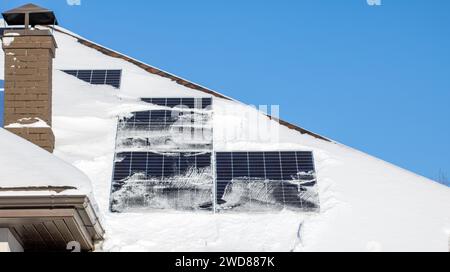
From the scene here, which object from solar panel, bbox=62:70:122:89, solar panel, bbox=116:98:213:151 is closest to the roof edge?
solar panel, bbox=62:70:122:89

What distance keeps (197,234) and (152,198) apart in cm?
121

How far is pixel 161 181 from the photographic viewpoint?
14.0 m

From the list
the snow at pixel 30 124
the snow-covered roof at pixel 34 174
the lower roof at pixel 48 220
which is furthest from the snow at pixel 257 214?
the snow-covered roof at pixel 34 174

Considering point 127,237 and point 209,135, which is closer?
point 127,237

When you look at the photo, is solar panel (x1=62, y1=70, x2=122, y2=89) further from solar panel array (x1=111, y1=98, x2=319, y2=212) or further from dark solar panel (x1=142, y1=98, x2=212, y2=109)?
solar panel array (x1=111, y1=98, x2=319, y2=212)

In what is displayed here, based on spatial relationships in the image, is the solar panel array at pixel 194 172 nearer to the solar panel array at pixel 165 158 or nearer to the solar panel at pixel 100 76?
the solar panel array at pixel 165 158

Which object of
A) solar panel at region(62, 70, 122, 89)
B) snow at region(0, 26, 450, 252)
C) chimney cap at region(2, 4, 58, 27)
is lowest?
snow at region(0, 26, 450, 252)

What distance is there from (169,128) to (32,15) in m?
2.83

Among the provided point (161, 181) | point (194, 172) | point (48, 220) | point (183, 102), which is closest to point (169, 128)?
point (183, 102)

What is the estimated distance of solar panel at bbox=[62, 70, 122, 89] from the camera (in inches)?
690

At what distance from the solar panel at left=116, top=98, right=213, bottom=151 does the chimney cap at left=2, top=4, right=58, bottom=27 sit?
6.56 ft
